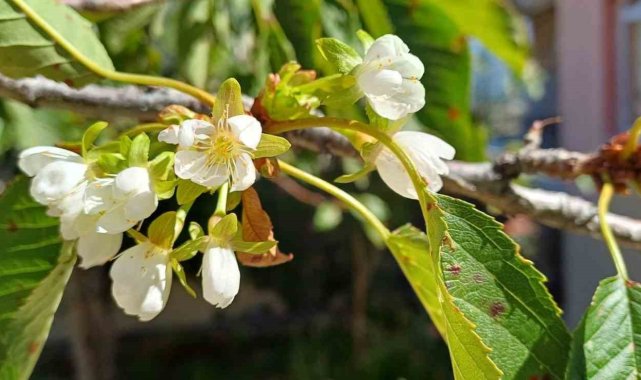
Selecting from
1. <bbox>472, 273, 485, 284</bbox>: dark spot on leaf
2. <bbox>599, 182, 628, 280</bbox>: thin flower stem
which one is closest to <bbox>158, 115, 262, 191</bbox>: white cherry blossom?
<bbox>472, 273, 485, 284</bbox>: dark spot on leaf

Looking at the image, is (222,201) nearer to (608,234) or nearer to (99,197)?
(99,197)

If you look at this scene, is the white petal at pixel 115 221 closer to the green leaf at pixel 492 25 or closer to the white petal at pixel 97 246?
the white petal at pixel 97 246

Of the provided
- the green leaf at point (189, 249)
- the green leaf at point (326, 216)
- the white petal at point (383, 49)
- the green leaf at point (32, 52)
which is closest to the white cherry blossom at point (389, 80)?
the white petal at point (383, 49)

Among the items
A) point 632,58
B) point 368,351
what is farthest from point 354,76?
point 632,58

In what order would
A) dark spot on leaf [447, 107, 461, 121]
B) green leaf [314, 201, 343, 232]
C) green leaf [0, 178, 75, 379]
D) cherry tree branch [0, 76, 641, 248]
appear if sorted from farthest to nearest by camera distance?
green leaf [314, 201, 343, 232]
dark spot on leaf [447, 107, 461, 121]
cherry tree branch [0, 76, 641, 248]
green leaf [0, 178, 75, 379]

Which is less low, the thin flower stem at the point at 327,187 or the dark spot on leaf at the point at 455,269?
the dark spot on leaf at the point at 455,269

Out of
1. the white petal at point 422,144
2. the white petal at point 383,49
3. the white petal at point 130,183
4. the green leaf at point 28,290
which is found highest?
the white petal at point 383,49

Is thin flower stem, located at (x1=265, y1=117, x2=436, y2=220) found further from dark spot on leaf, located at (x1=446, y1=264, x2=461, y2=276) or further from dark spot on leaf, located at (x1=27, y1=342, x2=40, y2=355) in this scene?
dark spot on leaf, located at (x1=27, y1=342, x2=40, y2=355)

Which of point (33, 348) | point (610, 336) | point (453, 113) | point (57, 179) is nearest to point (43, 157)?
point (57, 179)
